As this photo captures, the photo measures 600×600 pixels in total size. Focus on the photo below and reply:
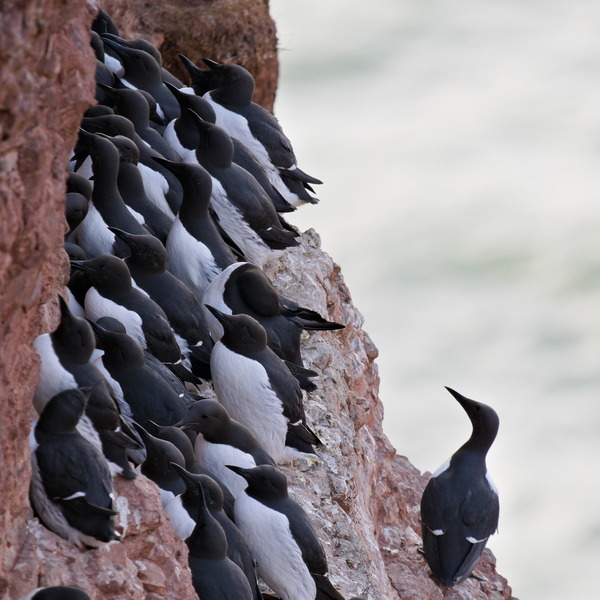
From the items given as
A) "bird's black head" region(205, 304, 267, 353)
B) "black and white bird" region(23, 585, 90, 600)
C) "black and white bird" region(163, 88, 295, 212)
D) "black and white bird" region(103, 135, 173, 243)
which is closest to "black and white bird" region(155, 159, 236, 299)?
"black and white bird" region(103, 135, 173, 243)

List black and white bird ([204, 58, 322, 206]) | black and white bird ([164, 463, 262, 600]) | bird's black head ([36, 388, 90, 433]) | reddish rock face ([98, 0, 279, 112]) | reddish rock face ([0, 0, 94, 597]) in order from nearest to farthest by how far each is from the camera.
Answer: reddish rock face ([0, 0, 94, 597])
bird's black head ([36, 388, 90, 433])
black and white bird ([164, 463, 262, 600])
black and white bird ([204, 58, 322, 206])
reddish rock face ([98, 0, 279, 112])

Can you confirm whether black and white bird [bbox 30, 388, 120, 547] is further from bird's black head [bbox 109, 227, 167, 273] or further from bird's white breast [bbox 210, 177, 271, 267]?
bird's white breast [bbox 210, 177, 271, 267]

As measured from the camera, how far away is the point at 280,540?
495cm

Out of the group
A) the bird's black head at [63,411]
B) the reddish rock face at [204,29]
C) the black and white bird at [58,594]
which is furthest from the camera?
the reddish rock face at [204,29]

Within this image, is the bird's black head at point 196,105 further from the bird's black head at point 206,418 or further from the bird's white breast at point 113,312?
the bird's black head at point 206,418

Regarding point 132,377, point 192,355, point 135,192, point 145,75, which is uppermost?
point 145,75

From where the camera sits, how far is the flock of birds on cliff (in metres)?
4.14

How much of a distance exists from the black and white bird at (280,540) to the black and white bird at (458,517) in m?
1.66

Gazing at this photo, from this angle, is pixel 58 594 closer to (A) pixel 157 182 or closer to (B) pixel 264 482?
(B) pixel 264 482

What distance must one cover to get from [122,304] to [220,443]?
2.54 feet

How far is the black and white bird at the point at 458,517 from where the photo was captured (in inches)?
259

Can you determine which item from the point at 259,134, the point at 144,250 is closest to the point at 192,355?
the point at 144,250

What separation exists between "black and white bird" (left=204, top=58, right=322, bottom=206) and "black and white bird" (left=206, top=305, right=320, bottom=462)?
238 cm

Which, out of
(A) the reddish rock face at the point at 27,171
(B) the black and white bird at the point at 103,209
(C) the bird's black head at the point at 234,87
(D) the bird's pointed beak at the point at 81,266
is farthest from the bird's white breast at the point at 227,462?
(C) the bird's black head at the point at 234,87
